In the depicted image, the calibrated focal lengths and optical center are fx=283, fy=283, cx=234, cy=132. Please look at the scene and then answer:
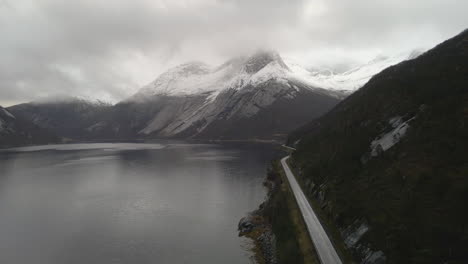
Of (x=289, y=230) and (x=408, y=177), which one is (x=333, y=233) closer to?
(x=289, y=230)

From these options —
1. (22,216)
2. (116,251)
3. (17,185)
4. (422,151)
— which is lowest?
(116,251)

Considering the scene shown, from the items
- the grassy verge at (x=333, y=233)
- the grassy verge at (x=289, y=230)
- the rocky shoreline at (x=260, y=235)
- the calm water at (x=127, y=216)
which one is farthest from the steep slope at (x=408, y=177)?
the calm water at (x=127, y=216)

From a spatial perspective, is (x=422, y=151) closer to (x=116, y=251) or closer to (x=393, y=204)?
(x=393, y=204)

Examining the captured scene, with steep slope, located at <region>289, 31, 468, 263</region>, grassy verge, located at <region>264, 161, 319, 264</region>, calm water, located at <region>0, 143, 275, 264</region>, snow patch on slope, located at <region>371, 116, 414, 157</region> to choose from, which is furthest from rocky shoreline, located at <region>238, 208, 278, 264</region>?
snow patch on slope, located at <region>371, 116, 414, 157</region>

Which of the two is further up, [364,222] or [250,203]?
[250,203]

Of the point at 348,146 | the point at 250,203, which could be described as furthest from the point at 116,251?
the point at 348,146

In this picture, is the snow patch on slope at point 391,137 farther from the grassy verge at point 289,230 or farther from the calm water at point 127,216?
the calm water at point 127,216
